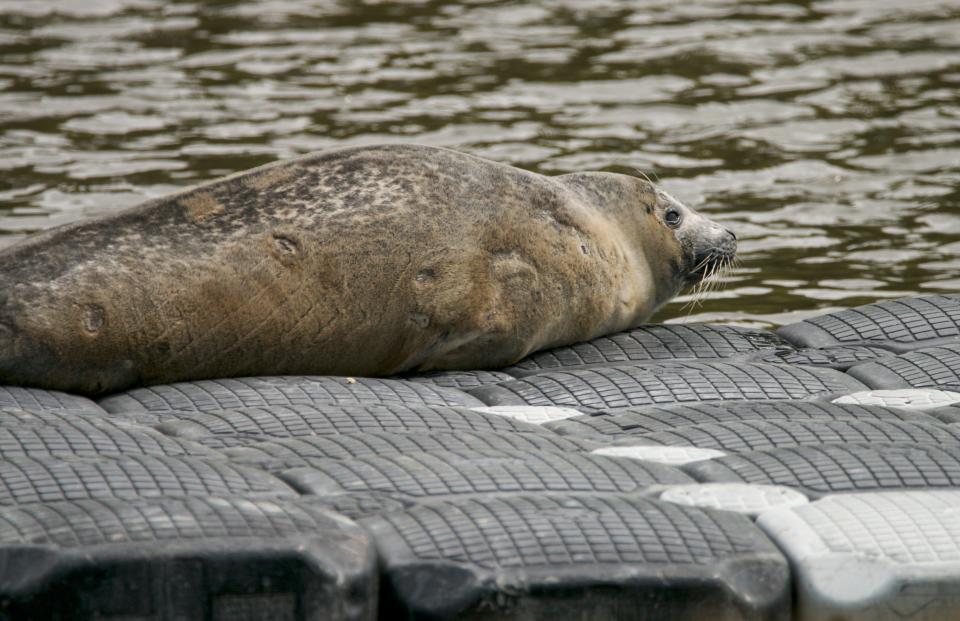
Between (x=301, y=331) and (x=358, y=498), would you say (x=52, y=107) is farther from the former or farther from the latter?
(x=358, y=498)

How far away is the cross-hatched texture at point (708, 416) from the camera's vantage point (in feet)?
13.2

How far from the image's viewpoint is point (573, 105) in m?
10.2

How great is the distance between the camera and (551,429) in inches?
160

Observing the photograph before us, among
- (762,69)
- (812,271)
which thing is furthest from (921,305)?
(762,69)

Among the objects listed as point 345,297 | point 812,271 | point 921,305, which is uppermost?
point 345,297

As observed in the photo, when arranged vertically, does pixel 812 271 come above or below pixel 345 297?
below

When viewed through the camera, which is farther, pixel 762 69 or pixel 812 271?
pixel 762 69

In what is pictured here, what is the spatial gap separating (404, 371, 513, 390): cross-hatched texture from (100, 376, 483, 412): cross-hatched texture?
0.54 ft

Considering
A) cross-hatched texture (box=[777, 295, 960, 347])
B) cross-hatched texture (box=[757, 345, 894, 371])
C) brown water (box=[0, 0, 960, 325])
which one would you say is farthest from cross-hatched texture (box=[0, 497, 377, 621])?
brown water (box=[0, 0, 960, 325])

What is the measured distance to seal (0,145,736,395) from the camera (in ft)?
14.3

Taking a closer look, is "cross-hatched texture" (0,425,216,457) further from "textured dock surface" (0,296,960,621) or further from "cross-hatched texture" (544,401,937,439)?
"cross-hatched texture" (544,401,937,439)

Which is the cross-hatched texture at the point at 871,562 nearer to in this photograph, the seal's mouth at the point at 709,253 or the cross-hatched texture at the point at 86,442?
the cross-hatched texture at the point at 86,442

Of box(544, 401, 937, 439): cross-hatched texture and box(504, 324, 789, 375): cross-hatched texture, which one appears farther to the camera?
box(504, 324, 789, 375): cross-hatched texture

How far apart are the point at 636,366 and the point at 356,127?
5.32m
